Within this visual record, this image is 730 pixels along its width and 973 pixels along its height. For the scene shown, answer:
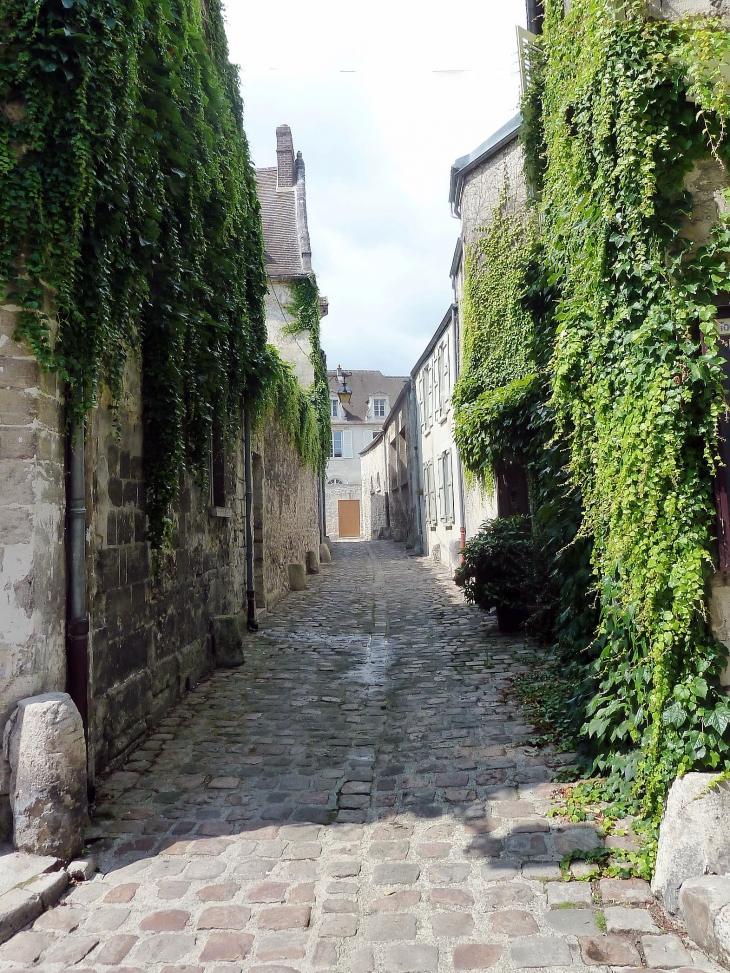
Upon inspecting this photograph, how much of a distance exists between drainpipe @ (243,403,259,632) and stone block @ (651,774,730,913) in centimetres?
704

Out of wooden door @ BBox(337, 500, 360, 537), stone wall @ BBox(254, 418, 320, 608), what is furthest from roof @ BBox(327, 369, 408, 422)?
stone wall @ BBox(254, 418, 320, 608)

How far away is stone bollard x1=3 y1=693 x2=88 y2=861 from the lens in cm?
357

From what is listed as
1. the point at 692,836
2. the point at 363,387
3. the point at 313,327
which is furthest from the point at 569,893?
the point at 363,387

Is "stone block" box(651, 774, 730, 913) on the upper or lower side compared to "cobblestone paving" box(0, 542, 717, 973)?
upper

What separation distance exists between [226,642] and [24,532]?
410 cm

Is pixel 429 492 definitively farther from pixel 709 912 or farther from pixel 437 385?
pixel 709 912

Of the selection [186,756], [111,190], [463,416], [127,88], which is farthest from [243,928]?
[463,416]

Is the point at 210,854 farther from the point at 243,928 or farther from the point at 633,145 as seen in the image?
the point at 633,145

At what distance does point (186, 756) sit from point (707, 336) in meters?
4.16

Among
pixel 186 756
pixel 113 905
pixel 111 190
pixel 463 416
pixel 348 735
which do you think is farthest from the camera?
pixel 463 416

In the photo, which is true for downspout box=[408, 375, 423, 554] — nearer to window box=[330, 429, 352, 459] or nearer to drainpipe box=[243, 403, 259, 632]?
drainpipe box=[243, 403, 259, 632]

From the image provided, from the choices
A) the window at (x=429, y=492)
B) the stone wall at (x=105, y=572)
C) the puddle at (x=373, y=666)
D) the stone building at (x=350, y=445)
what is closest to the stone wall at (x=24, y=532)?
the stone wall at (x=105, y=572)

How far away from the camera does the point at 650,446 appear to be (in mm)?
3350

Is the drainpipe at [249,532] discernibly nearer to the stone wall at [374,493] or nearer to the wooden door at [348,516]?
the stone wall at [374,493]
